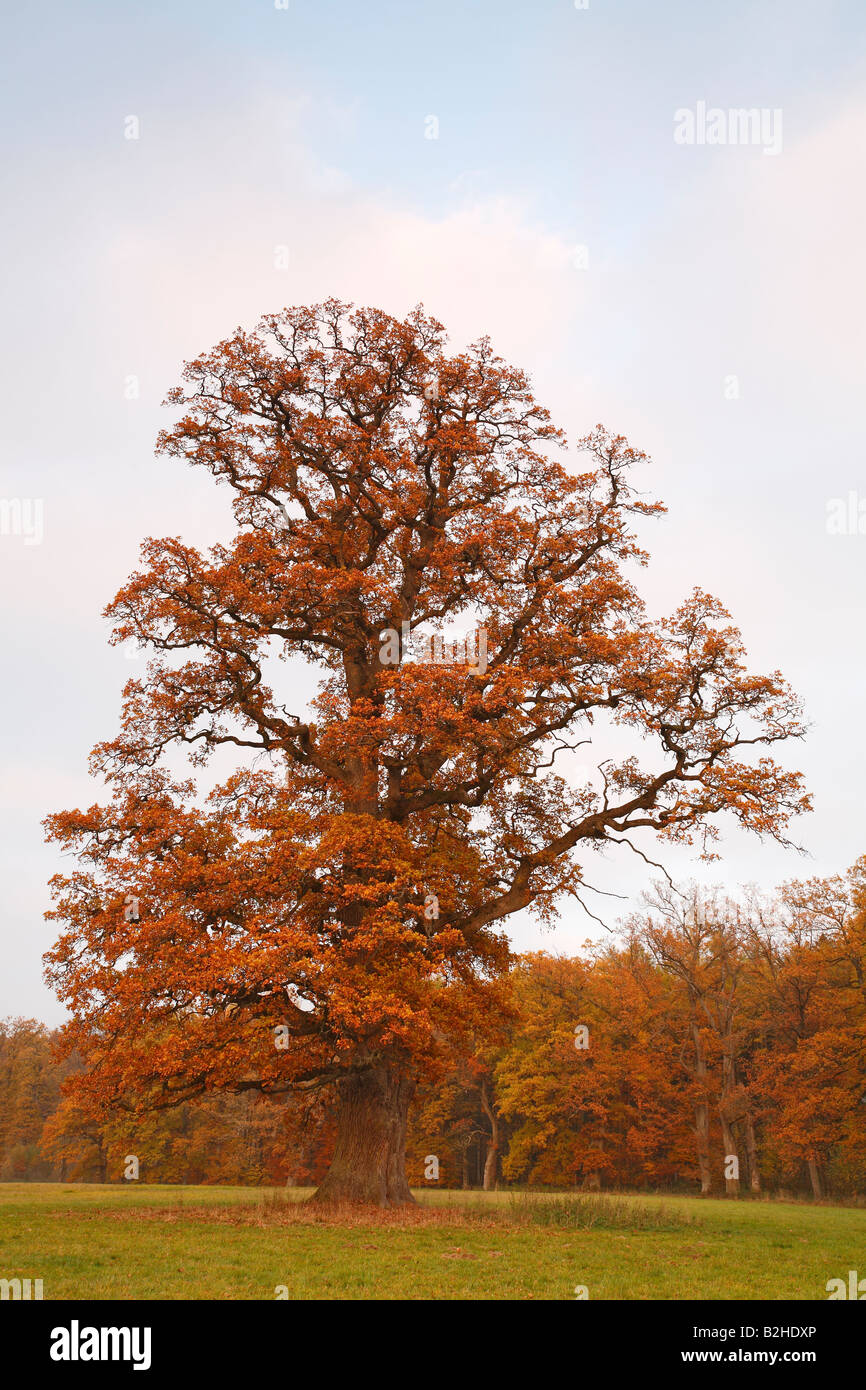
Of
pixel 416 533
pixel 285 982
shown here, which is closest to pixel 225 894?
pixel 285 982

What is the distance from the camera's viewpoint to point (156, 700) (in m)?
22.3

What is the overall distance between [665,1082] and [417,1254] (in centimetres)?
4347

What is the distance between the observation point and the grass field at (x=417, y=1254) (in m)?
11.3

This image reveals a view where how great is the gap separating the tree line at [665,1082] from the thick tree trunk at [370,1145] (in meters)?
25.2

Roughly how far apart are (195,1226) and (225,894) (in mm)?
5886

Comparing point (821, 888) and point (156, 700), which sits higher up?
point (156, 700)

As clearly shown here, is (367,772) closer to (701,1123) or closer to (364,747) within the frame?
(364,747)

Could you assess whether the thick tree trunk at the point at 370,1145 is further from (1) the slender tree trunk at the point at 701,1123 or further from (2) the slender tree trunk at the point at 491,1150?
(2) the slender tree trunk at the point at 491,1150

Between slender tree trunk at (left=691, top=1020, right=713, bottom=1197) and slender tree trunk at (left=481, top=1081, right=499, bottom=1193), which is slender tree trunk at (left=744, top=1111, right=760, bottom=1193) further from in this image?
slender tree trunk at (left=481, top=1081, right=499, bottom=1193)

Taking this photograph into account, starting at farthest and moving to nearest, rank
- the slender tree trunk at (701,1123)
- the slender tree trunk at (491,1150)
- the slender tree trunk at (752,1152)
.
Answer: the slender tree trunk at (491,1150) < the slender tree trunk at (701,1123) < the slender tree trunk at (752,1152)

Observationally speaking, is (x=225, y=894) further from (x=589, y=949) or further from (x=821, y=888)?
(x=589, y=949)

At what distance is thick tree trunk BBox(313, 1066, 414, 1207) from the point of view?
68.3ft

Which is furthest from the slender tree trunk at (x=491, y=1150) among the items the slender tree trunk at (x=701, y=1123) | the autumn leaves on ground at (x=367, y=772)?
the autumn leaves on ground at (x=367, y=772)
